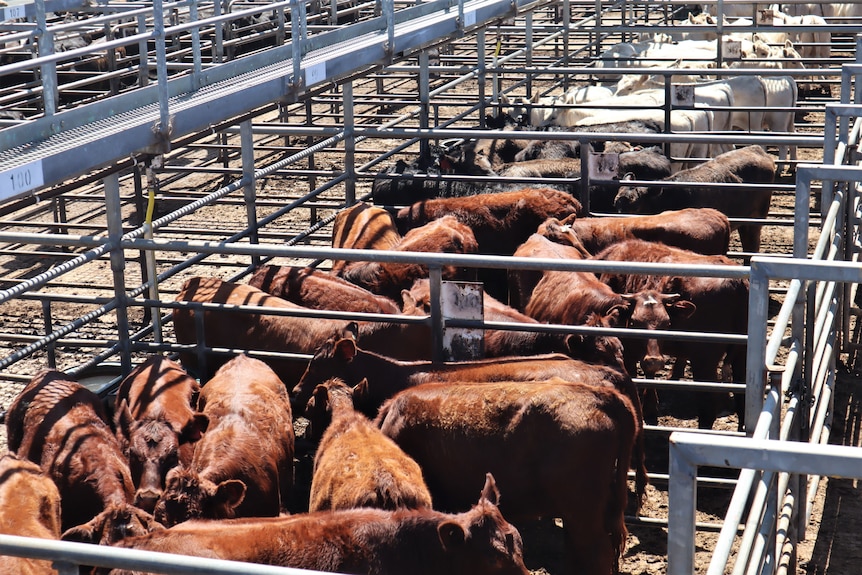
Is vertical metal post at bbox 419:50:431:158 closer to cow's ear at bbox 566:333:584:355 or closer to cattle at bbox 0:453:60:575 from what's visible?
cow's ear at bbox 566:333:584:355

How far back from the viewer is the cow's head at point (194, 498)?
165 inches

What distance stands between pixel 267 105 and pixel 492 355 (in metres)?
2.38

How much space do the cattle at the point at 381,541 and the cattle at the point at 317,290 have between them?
2669mm

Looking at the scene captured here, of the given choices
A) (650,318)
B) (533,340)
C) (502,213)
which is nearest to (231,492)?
(533,340)

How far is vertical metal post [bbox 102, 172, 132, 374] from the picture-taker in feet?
18.0

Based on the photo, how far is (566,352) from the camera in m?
5.82

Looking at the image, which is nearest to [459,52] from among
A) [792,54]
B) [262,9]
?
[792,54]

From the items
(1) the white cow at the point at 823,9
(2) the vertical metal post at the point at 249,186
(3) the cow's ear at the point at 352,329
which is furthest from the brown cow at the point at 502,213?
(1) the white cow at the point at 823,9

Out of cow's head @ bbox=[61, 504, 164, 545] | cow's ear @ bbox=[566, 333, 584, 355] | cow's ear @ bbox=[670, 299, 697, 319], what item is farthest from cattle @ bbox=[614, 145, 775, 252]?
cow's head @ bbox=[61, 504, 164, 545]

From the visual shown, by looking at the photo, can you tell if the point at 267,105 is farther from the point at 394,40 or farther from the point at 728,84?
the point at 728,84

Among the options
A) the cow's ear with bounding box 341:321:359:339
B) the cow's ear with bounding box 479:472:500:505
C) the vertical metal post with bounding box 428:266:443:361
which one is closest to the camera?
the cow's ear with bounding box 479:472:500:505

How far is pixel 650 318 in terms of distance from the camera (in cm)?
613

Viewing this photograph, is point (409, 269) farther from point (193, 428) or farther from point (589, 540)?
point (589, 540)

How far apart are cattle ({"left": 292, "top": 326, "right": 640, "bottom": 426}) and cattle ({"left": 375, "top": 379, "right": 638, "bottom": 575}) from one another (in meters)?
0.21
